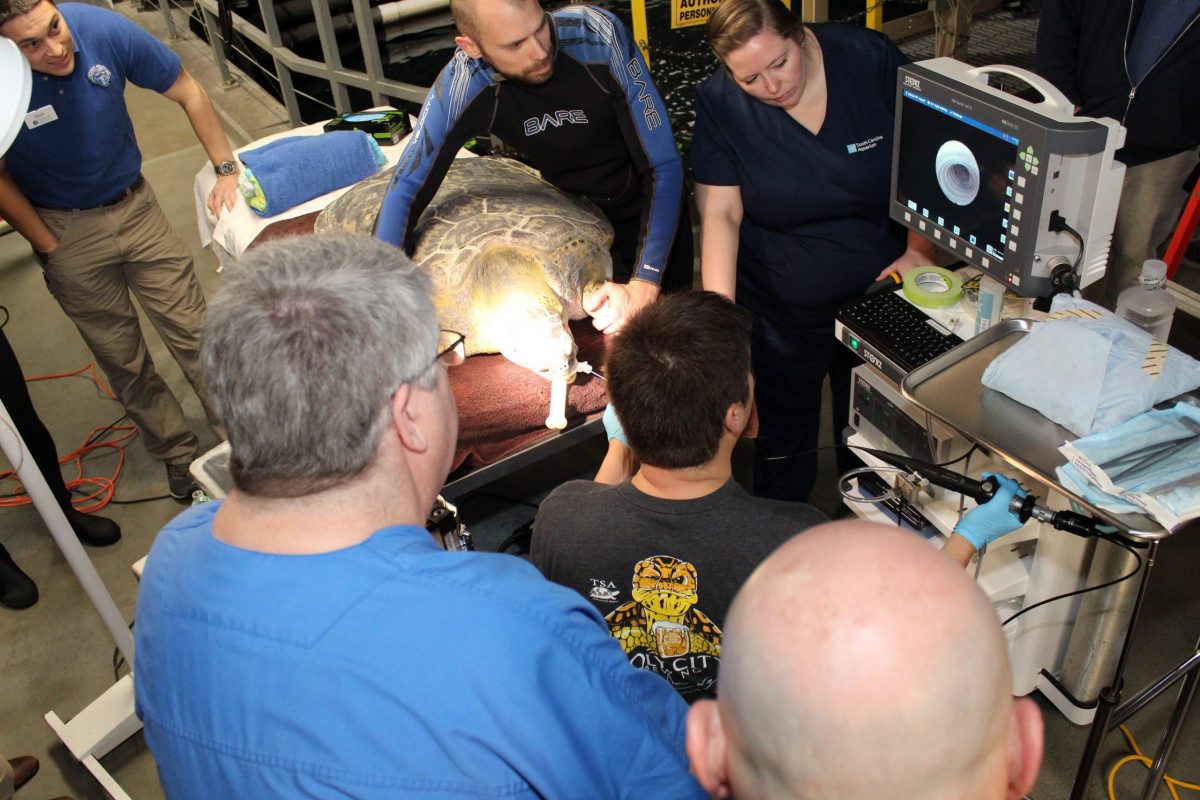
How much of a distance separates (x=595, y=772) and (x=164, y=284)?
9.07 ft

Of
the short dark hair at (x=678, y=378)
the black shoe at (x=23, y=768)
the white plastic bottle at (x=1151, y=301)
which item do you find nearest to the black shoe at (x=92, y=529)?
the black shoe at (x=23, y=768)

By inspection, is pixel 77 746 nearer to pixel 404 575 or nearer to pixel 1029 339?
pixel 404 575

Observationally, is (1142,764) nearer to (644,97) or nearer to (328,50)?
(644,97)

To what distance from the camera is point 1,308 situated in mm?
Result: 4586

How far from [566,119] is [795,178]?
24.0 inches

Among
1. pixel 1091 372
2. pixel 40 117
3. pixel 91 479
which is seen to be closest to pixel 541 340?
pixel 1091 372

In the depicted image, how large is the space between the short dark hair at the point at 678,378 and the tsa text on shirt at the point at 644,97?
0.90 meters

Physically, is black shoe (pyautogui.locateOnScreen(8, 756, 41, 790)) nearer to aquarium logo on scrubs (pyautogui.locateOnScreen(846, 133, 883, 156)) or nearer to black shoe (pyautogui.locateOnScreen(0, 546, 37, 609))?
black shoe (pyautogui.locateOnScreen(0, 546, 37, 609))

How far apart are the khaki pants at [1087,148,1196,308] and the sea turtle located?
1.58 meters

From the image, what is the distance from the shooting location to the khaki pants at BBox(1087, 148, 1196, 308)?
9.22 ft

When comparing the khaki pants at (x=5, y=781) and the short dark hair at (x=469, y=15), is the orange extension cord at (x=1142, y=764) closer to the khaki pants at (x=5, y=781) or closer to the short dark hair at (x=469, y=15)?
the short dark hair at (x=469, y=15)

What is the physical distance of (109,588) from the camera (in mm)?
3072

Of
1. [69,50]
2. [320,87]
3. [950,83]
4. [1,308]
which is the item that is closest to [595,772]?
[950,83]

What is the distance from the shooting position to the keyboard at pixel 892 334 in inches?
79.5
